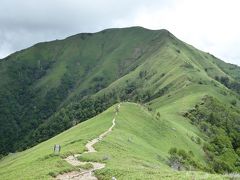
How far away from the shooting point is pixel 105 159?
182 feet

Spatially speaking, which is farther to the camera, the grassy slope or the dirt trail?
the grassy slope

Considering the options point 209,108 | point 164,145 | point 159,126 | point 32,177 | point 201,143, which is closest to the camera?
point 32,177

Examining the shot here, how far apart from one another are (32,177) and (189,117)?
4733 inches

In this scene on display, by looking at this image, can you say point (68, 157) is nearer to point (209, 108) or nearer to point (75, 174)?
point (75, 174)

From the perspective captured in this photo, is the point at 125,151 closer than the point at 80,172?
No

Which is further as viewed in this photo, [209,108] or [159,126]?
Answer: [209,108]

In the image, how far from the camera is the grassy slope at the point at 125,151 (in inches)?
1781

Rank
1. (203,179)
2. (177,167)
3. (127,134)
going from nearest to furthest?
(203,179), (177,167), (127,134)

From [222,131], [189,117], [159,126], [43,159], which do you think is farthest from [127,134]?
[222,131]

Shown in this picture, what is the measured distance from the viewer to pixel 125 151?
222 ft

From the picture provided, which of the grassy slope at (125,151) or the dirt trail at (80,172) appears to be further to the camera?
the grassy slope at (125,151)

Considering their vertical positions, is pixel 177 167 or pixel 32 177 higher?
pixel 32 177

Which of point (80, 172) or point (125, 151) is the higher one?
point (80, 172)

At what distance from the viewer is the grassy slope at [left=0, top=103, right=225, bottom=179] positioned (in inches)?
1781
